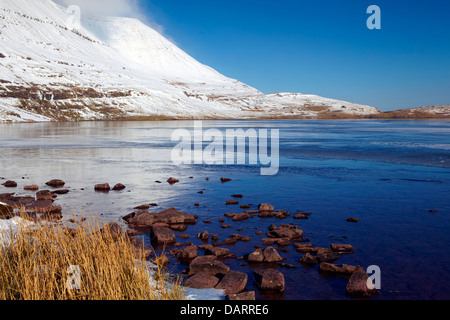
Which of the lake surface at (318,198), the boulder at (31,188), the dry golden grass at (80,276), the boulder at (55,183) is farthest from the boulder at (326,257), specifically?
the boulder at (31,188)

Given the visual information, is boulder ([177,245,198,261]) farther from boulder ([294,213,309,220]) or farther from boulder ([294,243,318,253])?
boulder ([294,213,309,220])

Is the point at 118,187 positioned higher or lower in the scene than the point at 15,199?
higher

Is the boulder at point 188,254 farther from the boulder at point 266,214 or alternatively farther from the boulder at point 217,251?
the boulder at point 266,214

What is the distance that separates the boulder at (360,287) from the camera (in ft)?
25.8

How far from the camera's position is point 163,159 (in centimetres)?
3003

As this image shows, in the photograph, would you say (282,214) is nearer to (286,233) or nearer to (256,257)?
(286,233)

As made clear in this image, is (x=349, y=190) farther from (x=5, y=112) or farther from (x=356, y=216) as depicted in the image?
(x=5, y=112)

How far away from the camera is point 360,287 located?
7.91 m

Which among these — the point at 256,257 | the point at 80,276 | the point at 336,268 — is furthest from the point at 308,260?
the point at 80,276

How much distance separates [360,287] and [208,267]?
132 inches

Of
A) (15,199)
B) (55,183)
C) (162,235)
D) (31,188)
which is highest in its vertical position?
(55,183)
